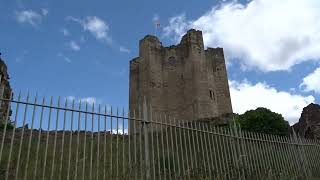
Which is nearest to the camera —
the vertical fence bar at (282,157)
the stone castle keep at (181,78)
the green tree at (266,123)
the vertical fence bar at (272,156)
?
the vertical fence bar at (272,156)

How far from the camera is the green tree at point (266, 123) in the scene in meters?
22.2

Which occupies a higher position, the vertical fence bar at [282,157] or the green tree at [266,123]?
the green tree at [266,123]

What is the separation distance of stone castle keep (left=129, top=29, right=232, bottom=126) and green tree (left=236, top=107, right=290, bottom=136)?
11.6 metres

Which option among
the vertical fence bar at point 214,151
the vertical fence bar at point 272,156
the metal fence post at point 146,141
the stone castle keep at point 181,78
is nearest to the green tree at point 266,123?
the stone castle keep at point 181,78

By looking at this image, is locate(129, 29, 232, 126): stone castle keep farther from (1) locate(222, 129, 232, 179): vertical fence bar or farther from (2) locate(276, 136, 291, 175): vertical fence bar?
(1) locate(222, 129, 232, 179): vertical fence bar

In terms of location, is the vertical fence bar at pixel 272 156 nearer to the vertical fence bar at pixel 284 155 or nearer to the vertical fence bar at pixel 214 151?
the vertical fence bar at pixel 284 155

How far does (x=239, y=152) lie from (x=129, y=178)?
280 cm

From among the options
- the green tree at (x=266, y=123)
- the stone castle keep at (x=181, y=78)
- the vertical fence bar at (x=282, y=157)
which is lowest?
the vertical fence bar at (x=282, y=157)

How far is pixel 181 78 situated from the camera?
128ft

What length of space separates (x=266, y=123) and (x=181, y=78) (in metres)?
17.4

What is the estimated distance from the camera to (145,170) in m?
5.74

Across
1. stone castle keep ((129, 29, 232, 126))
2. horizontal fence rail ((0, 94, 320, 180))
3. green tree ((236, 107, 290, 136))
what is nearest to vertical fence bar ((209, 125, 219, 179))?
horizontal fence rail ((0, 94, 320, 180))

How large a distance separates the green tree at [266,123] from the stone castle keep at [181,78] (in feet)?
38.2

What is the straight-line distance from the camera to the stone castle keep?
119ft
